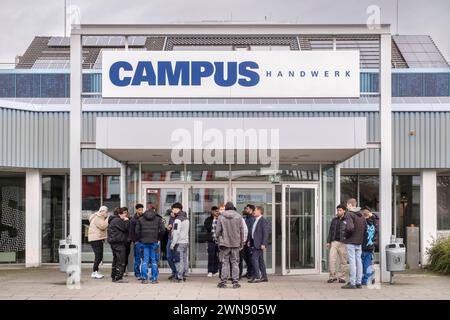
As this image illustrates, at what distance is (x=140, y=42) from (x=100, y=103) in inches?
239

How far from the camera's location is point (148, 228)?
51.2 feet

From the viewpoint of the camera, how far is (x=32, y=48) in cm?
2781

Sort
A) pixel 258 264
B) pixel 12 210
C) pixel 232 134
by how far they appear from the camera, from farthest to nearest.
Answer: pixel 12 210 < pixel 258 264 < pixel 232 134

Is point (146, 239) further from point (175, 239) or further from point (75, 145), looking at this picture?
point (75, 145)

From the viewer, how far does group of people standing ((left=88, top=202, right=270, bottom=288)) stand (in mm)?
15133

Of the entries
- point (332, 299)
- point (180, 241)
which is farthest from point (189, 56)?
point (332, 299)

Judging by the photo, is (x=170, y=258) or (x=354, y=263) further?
(x=170, y=258)

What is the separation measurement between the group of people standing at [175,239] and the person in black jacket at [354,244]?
2.01 meters

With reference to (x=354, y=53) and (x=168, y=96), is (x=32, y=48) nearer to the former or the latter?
(x=168, y=96)

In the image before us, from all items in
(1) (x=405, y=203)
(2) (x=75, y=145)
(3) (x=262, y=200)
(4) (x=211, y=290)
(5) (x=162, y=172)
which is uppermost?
(2) (x=75, y=145)

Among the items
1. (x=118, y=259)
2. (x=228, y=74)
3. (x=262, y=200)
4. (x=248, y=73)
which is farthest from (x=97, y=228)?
(x=248, y=73)

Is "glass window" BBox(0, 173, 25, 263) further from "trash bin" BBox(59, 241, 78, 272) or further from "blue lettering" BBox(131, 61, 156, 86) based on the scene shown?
"blue lettering" BBox(131, 61, 156, 86)

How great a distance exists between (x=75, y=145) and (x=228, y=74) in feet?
11.1

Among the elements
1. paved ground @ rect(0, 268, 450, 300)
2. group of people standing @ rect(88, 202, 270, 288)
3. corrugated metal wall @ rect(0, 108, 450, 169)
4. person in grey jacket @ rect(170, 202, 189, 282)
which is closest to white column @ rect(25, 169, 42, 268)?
corrugated metal wall @ rect(0, 108, 450, 169)
